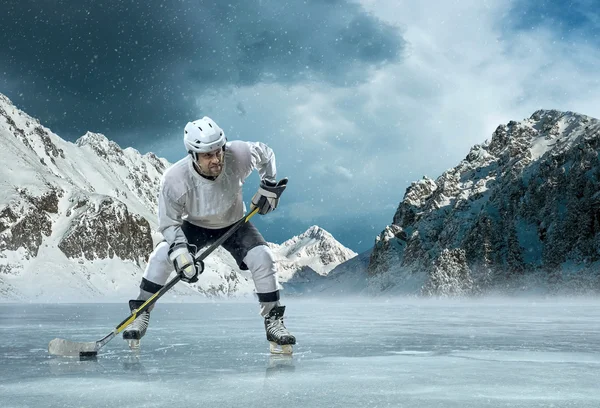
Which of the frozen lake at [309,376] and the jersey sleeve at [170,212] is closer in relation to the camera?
the frozen lake at [309,376]

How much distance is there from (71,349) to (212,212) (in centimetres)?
253

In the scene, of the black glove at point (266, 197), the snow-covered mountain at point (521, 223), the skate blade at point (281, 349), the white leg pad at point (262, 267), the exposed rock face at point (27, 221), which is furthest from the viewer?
the exposed rock face at point (27, 221)

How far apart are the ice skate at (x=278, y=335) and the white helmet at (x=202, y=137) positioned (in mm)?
2301

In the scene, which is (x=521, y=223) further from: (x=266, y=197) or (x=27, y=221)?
(x=266, y=197)

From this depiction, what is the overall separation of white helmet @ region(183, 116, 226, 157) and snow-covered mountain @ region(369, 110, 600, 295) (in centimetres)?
12996

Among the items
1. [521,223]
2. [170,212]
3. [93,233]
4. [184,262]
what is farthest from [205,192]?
[93,233]

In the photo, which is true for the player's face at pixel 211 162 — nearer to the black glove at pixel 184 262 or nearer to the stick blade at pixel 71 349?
the black glove at pixel 184 262

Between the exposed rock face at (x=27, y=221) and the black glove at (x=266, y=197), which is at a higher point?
the exposed rock face at (x=27, y=221)

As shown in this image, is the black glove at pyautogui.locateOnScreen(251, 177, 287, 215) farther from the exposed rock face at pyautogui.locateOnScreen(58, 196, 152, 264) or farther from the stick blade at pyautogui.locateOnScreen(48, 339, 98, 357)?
the exposed rock face at pyautogui.locateOnScreen(58, 196, 152, 264)

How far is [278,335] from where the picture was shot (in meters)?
7.61

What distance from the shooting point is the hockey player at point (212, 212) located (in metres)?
7.47

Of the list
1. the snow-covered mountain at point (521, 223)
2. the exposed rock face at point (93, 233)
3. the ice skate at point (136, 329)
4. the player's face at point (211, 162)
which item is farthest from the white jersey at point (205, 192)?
the exposed rock face at point (93, 233)

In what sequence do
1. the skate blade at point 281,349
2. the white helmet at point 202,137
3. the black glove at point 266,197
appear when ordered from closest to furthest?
1. the white helmet at point 202,137
2. the skate blade at point 281,349
3. the black glove at point 266,197

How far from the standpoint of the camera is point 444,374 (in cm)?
604
